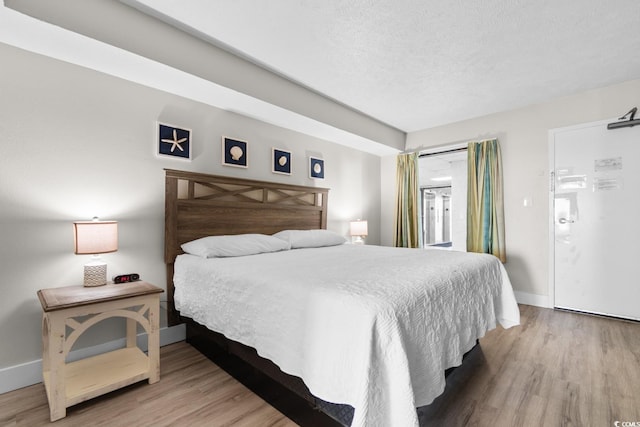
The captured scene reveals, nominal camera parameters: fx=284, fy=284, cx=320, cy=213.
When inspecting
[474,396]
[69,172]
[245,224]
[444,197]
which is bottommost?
[474,396]

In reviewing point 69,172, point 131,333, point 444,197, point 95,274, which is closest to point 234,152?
point 69,172

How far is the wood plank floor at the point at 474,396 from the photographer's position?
148 cm

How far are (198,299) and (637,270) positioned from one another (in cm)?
411

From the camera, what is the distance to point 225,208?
2.82 metres

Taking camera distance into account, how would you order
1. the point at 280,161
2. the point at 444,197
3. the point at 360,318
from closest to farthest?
the point at 360,318 < the point at 280,161 < the point at 444,197

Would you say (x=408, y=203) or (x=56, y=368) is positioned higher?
(x=408, y=203)

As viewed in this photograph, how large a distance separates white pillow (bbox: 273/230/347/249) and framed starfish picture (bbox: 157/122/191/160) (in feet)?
3.96

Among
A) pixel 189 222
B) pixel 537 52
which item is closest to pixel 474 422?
pixel 189 222

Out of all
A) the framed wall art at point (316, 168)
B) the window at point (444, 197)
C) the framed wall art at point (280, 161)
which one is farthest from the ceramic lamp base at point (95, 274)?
the window at point (444, 197)

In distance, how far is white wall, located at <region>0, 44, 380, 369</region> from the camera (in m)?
1.81

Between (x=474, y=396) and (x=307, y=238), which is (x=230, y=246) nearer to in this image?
(x=307, y=238)

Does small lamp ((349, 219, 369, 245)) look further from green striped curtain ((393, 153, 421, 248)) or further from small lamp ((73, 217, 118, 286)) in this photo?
small lamp ((73, 217, 118, 286))

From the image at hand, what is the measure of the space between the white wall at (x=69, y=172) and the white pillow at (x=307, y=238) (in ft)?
3.34

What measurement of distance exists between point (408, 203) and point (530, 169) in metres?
1.61
